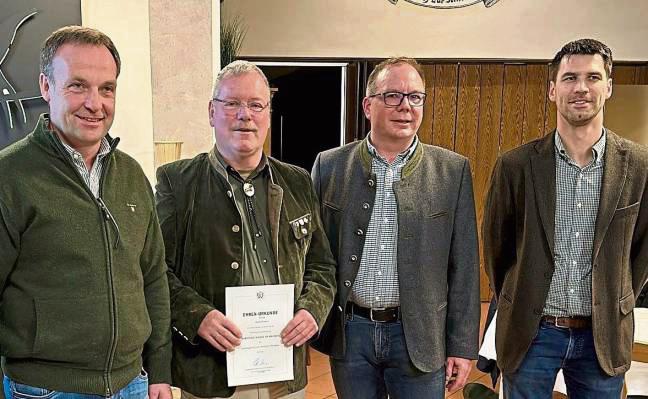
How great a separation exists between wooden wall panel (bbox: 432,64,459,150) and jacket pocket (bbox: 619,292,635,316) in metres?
3.45

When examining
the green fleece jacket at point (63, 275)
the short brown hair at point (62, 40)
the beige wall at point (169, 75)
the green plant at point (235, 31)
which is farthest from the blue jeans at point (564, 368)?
the green plant at point (235, 31)

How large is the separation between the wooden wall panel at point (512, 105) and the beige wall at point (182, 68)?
2.91m

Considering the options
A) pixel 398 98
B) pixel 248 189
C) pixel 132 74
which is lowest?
pixel 248 189

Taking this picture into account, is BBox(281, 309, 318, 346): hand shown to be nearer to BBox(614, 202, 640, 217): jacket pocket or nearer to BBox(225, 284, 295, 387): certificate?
BBox(225, 284, 295, 387): certificate

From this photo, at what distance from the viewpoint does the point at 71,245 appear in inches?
55.5

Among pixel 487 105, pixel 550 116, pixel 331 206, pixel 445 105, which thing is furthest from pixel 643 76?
pixel 331 206

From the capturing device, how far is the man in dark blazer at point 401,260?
1.93m

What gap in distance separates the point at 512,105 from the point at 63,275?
4793mm

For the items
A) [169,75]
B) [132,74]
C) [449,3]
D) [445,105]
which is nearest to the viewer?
[132,74]

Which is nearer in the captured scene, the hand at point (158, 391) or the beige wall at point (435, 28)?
the hand at point (158, 391)

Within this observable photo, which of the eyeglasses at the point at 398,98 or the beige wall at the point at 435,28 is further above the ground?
the beige wall at the point at 435,28

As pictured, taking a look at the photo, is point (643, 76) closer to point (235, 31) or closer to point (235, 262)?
point (235, 31)

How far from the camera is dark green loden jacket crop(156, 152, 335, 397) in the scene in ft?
5.56

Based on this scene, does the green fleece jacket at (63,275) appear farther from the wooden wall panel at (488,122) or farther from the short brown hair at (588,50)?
the wooden wall panel at (488,122)
